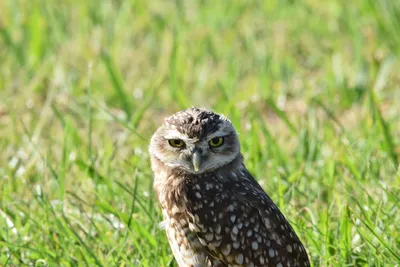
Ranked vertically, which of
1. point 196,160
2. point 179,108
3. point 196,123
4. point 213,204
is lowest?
point 213,204

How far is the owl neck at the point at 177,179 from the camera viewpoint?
416cm

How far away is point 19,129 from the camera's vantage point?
21.4 feet

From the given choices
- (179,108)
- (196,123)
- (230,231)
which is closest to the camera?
(230,231)

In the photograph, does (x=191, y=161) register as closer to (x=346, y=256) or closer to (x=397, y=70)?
(x=346, y=256)

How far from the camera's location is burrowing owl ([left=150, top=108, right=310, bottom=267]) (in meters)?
4.03

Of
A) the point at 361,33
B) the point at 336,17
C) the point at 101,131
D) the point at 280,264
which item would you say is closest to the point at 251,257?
the point at 280,264

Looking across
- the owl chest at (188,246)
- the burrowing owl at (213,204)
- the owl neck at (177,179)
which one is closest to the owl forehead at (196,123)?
the burrowing owl at (213,204)

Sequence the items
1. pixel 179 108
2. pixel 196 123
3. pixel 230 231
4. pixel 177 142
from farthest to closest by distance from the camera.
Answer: pixel 179 108, pixel 177 142, pixel 196 123, pixel 230 231

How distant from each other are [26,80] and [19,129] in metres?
0.94

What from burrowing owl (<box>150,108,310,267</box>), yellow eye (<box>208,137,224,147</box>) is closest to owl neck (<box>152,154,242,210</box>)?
burrowing owl (<box>150,108,310,267</box>)

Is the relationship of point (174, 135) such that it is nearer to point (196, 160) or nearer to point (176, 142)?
point (176, 142)

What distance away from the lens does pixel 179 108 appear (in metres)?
6.87

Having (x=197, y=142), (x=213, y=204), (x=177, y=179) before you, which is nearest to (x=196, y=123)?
(x=197, y=142)

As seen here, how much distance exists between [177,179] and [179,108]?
104 inches
